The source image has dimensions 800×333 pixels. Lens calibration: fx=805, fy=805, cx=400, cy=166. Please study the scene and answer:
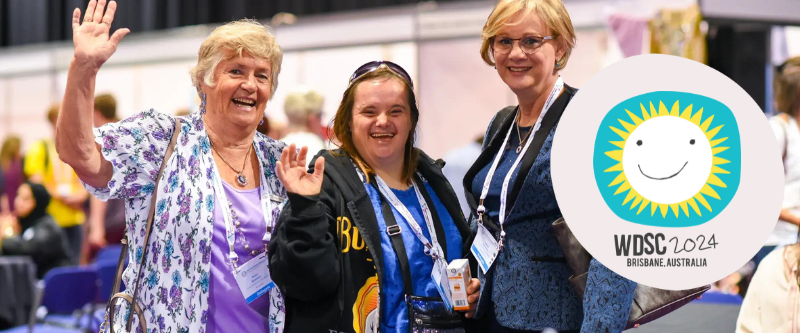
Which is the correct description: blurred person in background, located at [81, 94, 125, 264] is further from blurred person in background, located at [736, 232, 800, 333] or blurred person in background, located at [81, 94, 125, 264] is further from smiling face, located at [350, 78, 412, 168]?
blurred person in background, located at [736, 232, 800, 333]

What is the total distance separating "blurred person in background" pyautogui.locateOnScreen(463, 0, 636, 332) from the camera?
184cm

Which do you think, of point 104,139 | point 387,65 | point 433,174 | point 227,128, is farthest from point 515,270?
point 104,139

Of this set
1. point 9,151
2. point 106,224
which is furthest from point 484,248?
point 9,151

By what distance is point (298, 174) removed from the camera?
1.87m

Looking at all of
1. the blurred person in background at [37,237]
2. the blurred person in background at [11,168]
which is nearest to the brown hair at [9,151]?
the blurred person in background at [11,168]

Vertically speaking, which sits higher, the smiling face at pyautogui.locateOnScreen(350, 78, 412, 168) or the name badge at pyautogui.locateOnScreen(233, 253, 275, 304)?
the smiling face at pyautogui.locateOnScreen(350, 78, 412, 168)

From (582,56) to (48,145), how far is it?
4692mm

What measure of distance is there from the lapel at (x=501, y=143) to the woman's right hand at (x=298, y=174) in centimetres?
41

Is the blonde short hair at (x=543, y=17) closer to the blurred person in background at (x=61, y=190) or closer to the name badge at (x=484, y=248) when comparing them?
the name badge at (x=484, y=248)

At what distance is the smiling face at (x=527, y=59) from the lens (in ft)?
6.15

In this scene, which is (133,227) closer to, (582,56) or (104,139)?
(104,139)

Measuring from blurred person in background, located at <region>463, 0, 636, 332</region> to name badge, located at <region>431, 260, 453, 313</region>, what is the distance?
0.28 feet

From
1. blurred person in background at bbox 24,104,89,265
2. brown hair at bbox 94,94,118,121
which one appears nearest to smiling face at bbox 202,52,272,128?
brown hair at bbox 94,94,118,121

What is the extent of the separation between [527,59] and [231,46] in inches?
30.2
